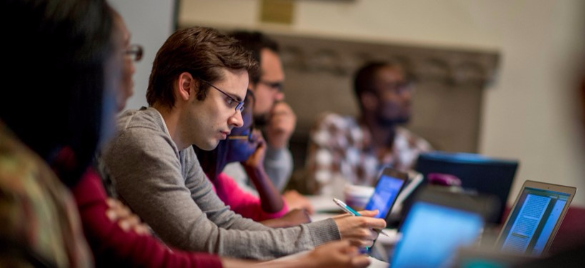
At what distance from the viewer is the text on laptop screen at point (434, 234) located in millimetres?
926

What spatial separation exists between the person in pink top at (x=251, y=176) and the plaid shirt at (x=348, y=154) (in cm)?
149

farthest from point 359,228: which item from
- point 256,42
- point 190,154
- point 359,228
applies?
point 256,42

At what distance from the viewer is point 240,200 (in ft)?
6.10

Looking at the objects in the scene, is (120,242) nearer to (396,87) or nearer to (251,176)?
(251,176)

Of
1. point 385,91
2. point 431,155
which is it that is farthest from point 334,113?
point 431,155

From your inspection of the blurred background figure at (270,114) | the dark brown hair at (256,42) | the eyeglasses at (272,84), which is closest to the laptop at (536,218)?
the blurred background figure at (270,114)

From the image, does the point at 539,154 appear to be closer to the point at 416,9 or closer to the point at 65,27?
the point at 416,9

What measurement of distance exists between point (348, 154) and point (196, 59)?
2.33 m

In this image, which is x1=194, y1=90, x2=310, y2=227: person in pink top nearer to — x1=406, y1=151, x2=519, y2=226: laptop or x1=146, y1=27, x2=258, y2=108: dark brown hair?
x1=146, y1=27, x2=258, y2=108: dark brown hair

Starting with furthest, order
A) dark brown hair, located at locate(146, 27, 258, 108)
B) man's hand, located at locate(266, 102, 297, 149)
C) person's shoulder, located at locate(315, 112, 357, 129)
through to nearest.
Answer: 1. person's shoulder, located at locate(315, 112, 357, 129)
2. man's hand, located at locate(266, 102, 297, 149)
3. dark brown hair, located at locate(146, 27, 258, 108)

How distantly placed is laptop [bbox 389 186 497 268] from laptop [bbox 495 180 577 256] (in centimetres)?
27

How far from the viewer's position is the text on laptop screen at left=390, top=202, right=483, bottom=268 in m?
0.93

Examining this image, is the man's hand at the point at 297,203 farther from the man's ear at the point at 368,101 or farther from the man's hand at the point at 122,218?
the man's ear at the point at 368,101

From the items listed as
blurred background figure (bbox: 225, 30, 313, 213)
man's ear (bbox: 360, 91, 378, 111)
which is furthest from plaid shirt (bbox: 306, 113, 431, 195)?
blurred background figure (bbox: 225, 30, 313, 213)
